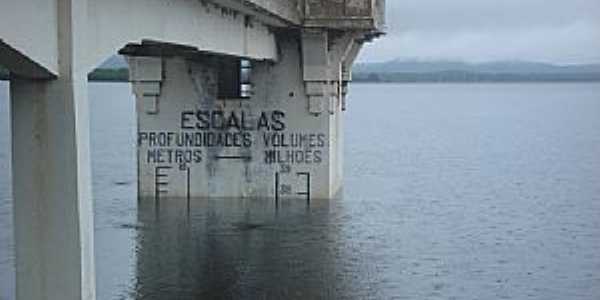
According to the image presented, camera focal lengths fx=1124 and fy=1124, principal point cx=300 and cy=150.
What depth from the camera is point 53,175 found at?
45.3ft

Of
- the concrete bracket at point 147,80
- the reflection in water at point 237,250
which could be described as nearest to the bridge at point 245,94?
the concrete bracket at point 147,80

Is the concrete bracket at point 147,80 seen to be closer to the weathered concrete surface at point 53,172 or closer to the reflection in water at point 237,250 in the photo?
the reflection in water at point 237,250

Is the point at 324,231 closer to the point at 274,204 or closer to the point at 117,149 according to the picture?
the point at 274,204

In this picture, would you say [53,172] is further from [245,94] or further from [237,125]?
[245,94]

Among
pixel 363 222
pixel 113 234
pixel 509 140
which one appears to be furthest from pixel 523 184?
pixel 509 140

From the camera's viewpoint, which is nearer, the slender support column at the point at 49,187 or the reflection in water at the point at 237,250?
the slender support column at the point at 49,187

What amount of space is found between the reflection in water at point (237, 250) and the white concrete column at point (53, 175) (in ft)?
30.5

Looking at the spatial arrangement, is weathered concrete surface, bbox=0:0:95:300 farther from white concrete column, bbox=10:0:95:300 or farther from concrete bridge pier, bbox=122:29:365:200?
concrete bridge pier, bbox=122:29:365:200

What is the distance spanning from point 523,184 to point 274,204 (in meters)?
15.2

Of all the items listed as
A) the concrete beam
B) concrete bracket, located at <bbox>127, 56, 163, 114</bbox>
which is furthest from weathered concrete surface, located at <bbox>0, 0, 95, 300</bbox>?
concrete bracket, located at <bbox>127, 56, 163, 114</bbox>

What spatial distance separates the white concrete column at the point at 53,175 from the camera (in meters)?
13.6

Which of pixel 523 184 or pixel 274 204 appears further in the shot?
pixel 523 184

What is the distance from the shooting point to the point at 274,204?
122 ft

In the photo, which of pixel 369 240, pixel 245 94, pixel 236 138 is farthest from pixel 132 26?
pixel 245 94
